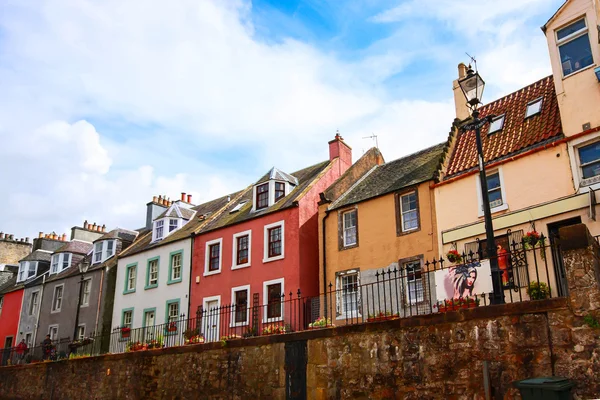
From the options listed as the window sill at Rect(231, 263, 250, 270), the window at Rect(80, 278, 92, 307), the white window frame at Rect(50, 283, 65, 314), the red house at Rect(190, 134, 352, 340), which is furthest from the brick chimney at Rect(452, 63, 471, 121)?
the white window frame at Rect(50, 283, 65, 314)

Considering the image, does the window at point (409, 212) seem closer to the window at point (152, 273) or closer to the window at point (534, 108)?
the window at point (534, 108)

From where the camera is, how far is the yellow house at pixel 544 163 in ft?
50.2

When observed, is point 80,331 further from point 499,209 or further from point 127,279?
point 499,209

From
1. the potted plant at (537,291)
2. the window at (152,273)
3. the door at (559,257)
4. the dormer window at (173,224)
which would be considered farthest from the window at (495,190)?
the dormer window at (173,224)

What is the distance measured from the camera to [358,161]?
25656 millimetres

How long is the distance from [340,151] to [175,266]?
9887mm

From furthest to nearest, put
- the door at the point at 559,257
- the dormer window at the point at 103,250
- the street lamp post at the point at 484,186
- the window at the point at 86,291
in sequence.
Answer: the dormer window at the point at 103,250, the window at the point at 86,291, the door at the point at 559,257, the street lamp post at the point at 484,186

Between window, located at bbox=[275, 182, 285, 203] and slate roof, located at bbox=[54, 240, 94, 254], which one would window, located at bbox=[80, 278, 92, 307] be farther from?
window, located at bbox=[275, 182, 285, 203]

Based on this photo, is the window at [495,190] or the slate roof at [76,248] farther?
the slate roof at [76,248]

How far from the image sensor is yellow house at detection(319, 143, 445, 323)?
1880cm

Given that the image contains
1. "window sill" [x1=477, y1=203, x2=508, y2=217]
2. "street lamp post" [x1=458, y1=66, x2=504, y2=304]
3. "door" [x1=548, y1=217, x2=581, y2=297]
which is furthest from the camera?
"window sill" [x1=477, y1=203, x2=508, y2=217]

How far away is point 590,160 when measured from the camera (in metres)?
15.3

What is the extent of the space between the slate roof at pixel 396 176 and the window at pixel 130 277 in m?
12.7

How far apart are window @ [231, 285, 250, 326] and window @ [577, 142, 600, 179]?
44.9 ft
